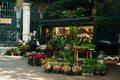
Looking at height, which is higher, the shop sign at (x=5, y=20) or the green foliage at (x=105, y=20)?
the green foliage at (x=105, y=20)

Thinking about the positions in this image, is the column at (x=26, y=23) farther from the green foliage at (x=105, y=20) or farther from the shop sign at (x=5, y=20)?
the green foliage at (x=105, y=20)

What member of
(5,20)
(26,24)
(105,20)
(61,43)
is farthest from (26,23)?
(105,20)

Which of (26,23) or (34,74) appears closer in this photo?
(34,74)

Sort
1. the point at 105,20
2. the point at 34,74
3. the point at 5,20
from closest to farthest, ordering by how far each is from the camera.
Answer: the point at 34,74, the point at 105,20, the point at 5,20

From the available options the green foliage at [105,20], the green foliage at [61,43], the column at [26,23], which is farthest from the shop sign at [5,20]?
the green foliage at [105,20]

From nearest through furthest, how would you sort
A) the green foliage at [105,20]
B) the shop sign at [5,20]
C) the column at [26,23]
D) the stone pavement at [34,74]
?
the stone pavement at [34,74] → the green foliage at [105,20] → the column at [26,23] → the shop sign at [5,20]

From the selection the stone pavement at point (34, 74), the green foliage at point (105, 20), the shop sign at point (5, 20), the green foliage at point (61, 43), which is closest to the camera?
the stone pavement at point (34, 74)

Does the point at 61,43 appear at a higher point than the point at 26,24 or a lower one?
lower

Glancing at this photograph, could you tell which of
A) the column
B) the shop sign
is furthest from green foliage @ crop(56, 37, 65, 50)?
the shop sign

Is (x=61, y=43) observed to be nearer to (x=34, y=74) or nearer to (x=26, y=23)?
(x=34, y=74)

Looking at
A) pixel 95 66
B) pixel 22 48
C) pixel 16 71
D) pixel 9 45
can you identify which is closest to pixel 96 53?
pixel 95 66

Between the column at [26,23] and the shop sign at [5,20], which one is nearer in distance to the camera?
the column at [26,23]

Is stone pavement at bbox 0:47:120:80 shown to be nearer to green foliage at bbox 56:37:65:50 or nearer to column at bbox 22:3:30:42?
green foliage at bbox 56:37:65:50

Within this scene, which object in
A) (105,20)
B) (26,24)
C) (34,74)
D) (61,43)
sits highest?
(105,20)
